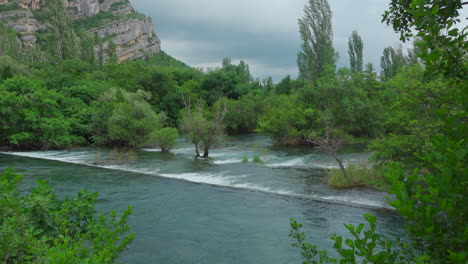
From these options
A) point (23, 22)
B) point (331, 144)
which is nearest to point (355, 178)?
point (331, 144)

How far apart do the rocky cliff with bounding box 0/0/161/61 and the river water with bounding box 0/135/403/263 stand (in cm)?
11809

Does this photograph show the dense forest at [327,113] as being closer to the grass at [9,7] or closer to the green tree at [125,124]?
the green tree at [125,124]

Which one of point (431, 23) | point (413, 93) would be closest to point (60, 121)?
Result: point (413, 93)

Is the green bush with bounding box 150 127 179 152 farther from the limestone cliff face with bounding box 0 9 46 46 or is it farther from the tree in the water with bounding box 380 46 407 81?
the limestone cliff face with bounding box 0 9 46 46

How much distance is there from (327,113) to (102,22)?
15610 centimetres

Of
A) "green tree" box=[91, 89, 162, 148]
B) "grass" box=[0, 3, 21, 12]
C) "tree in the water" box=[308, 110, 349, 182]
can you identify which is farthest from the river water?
"grass" box=[0, 3, 21, 12]

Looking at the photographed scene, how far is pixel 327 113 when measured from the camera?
25.3m

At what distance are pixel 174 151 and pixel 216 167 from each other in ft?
29.1

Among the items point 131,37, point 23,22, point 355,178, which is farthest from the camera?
point 131,37

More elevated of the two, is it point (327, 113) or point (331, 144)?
point (327, 113)

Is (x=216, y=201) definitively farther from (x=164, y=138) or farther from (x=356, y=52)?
(x=356, y=52)

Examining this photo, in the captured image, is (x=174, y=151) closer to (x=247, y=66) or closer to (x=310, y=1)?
(x=310, y=1)

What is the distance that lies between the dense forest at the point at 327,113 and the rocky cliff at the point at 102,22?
71.0 m

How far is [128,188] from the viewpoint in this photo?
628 inches
